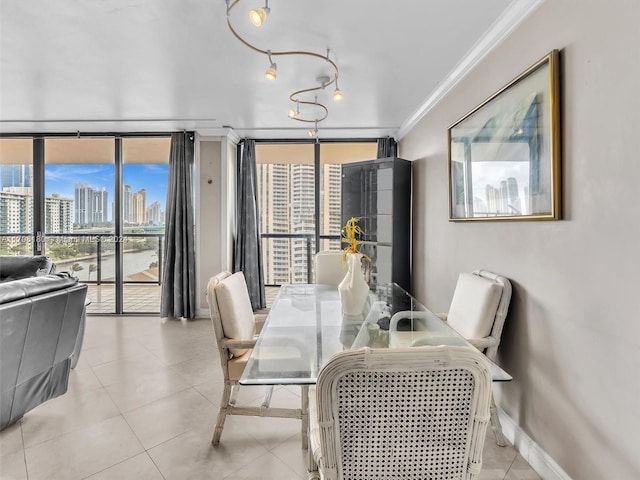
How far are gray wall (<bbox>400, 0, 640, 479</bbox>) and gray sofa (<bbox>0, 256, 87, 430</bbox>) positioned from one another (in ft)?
9.57

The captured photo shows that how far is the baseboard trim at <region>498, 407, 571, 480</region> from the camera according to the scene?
156cm

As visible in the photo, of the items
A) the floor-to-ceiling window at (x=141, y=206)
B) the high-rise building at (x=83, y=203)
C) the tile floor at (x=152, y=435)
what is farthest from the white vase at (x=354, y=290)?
the high-rise building at (x=83, y=203)

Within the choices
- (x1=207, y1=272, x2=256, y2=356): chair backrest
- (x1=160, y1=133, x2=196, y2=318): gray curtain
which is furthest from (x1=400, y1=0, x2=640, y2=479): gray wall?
(x1=160, y1=133, x2=196, y2=318): gray curtain

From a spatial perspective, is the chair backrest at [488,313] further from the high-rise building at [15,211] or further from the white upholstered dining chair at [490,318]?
the high-rise building at [15,211]

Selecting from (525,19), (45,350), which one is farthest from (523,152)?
(45,350)

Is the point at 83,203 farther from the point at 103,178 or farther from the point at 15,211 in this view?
the point at 15,211

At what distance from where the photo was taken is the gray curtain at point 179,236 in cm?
430

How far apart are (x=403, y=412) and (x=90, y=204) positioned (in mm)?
5110

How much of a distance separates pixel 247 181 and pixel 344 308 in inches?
116

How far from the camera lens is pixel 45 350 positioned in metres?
2.17

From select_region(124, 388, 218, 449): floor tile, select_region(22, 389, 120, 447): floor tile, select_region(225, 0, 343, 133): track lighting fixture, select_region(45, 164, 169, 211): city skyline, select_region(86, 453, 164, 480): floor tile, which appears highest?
select_region(225, 0, 343, 133): track lighting fixture

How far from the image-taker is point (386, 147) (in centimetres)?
450

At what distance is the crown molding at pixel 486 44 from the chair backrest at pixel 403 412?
1.90m

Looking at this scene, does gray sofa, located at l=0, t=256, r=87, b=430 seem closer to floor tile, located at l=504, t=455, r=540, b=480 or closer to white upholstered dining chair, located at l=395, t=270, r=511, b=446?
white upholstered dining chair, located at l=395, t=270, r=511, b=446
